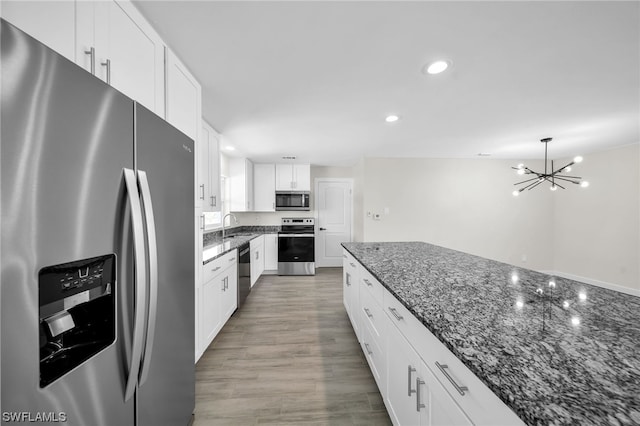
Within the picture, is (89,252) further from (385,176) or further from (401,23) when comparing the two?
(385,176)

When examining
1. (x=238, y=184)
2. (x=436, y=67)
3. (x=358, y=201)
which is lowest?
(x=358, y=201)

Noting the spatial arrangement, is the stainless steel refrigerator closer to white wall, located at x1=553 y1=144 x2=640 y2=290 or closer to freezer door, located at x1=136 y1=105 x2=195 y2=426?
freezer door, located at x1=136 y1=105 x2=195 y2=426

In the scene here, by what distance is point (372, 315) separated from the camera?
5.78 ft

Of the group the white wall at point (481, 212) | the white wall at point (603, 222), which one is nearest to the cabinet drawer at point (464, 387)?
the white wall at point (481, 212)

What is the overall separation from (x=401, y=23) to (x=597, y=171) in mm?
5648

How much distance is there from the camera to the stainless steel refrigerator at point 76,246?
500 mm

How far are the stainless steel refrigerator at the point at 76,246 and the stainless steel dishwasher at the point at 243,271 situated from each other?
2231 mm

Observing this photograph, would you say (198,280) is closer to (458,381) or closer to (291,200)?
(458,381)

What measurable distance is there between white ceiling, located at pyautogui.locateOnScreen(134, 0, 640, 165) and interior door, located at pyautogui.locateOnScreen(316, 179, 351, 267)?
2660mm

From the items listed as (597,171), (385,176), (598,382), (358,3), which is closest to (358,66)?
(358,3)

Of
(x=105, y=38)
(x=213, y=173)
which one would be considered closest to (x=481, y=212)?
(x=213, y=173)

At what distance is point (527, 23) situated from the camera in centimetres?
145

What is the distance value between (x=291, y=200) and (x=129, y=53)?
4189 mm

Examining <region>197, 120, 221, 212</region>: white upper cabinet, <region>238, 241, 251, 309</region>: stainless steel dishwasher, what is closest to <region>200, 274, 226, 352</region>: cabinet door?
<region>238, 241, 251, 309</region>: stainless steel dishwasher
